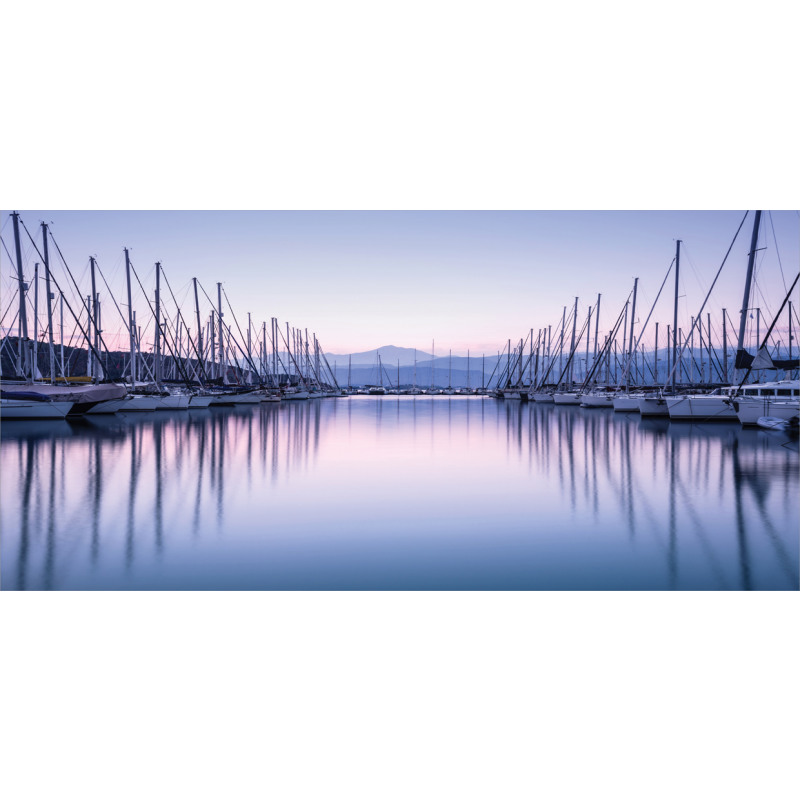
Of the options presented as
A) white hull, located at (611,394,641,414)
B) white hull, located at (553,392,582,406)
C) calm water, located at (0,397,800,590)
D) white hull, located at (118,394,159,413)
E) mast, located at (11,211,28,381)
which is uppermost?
mast, located at (11,211,28,381)

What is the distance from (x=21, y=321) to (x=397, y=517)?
20819 mm

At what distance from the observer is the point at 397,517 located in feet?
29.1

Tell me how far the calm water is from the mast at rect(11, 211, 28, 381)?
759 cm

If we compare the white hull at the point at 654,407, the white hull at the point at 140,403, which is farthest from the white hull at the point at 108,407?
the white hull at the point at 654,407

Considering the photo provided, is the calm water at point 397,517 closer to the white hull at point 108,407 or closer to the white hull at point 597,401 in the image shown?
the white hull at point 108,407

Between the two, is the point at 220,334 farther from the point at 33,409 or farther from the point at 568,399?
the point at 568,399

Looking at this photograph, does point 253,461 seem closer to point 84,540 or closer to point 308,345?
point 84,540

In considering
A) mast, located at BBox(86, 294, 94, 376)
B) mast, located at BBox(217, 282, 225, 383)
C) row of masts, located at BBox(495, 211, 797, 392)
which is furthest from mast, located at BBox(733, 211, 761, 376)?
mast, located at BBox(217, 282, 225, 383)

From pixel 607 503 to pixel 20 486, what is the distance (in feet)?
32.6

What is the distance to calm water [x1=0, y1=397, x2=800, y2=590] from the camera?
20.4 feet

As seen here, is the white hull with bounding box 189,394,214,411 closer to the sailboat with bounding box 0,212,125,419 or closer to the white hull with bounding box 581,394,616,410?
the sailboat with bounding box 0,212,125,419

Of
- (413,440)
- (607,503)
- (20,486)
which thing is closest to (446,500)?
(607,503)

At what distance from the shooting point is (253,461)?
589 inches

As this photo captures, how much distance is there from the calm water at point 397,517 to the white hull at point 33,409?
890cm
